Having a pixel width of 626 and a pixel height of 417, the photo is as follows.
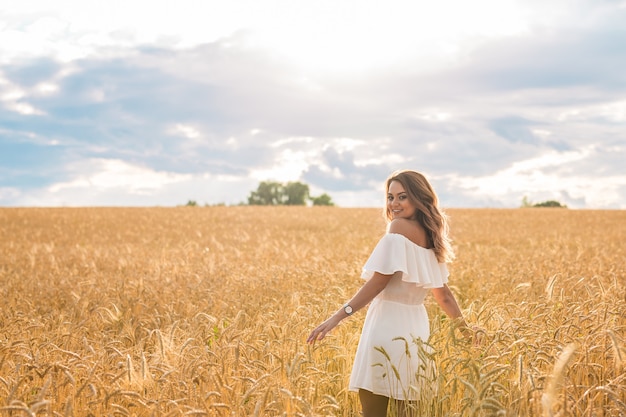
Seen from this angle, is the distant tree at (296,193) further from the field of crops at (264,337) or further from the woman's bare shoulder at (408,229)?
the woman's bare shoulder at (408,229)

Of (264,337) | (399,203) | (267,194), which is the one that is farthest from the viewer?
(267,194)

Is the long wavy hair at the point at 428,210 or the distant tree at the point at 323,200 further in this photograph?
the distant tree at the point at 323,200

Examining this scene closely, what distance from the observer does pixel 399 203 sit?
432 centimetres

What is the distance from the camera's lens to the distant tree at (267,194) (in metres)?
91.7

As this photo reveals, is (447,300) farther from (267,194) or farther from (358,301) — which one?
(267,194)

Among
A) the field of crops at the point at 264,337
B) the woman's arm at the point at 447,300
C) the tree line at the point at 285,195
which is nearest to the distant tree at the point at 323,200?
the tree line at the point at 285,195

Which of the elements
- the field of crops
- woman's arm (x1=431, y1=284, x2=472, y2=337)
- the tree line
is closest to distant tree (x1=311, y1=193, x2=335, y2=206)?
the tree line

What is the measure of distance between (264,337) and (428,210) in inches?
98.8

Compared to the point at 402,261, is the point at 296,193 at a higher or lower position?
higher

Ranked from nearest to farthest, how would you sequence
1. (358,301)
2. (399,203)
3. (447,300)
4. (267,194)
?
(358,301), (399,203), (447,300), (267,194)

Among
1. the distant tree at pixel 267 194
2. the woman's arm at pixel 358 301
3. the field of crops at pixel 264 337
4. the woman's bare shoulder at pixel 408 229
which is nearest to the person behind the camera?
the field of crops at pixel 264 337

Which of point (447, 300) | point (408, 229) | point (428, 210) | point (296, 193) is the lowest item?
point (447, 300)

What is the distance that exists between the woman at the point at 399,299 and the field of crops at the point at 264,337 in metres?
0.25

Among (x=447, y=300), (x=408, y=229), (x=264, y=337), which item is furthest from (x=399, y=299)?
(x=264, y=337)
